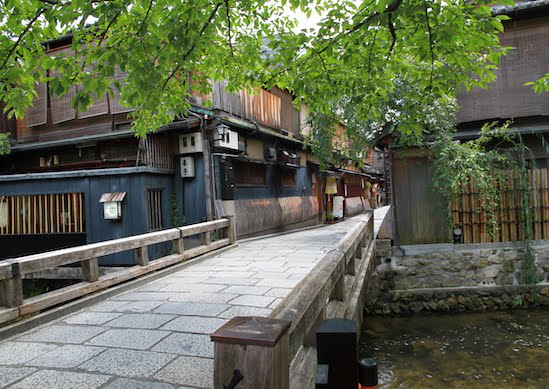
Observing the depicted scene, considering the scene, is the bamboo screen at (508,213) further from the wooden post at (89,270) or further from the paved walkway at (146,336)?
the wooden post at (89,270)

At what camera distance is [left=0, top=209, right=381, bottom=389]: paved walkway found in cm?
331

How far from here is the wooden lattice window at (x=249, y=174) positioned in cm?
1359

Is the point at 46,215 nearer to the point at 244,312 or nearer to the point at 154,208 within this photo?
the point at 154,208

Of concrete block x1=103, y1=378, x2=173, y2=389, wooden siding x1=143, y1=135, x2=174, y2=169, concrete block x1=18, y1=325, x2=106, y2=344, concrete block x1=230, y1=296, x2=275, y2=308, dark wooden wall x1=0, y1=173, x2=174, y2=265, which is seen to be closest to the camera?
concrete block x1=103, y1=378, x2=173, y2=389

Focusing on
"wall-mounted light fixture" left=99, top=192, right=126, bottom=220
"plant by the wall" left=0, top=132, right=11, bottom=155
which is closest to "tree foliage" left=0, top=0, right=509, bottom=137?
"wall-mounted light fixture" left=99, top=192, right=126, bottom=220

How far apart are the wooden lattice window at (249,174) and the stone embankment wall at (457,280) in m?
5.93

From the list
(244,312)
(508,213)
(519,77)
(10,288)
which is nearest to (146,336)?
(244,312)

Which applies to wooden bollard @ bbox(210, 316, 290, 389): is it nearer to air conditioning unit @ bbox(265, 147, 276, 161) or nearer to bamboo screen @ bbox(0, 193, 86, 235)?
bamboo screen @ bbox(0, 193, 86, 235)

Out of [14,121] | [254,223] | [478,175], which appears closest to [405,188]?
[478,175]

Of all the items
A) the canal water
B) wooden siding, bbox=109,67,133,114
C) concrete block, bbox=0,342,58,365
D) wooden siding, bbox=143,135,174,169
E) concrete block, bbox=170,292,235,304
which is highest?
wooden siding, bbox=109,67,133,114

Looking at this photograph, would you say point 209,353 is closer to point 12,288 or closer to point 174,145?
point 12,288

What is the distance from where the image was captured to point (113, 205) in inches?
399

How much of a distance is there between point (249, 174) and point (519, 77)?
9512 millimetres

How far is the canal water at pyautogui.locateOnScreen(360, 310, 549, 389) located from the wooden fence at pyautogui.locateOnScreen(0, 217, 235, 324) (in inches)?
187
